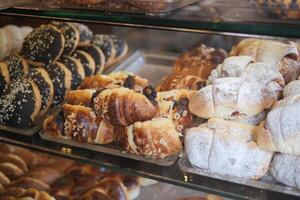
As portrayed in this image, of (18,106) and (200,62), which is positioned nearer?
(18,106)

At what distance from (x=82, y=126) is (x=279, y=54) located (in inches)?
21.3

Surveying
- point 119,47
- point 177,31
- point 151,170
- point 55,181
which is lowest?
point 55,181

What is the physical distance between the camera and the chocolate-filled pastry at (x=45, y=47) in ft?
4.94

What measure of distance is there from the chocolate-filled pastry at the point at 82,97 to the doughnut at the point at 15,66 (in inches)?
11.3

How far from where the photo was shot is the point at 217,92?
0.98m

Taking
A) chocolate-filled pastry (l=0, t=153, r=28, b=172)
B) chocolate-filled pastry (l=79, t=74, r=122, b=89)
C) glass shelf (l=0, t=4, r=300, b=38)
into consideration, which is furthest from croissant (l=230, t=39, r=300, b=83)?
chocolate-filled pastry (l=0, t=153, r=28, b=172)

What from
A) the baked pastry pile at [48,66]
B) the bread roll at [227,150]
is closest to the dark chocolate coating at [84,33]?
the baked pastry pile at [48,66]

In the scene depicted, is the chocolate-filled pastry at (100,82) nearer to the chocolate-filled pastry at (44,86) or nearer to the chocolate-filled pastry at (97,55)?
the chocolate-filled pastry at (44,86)

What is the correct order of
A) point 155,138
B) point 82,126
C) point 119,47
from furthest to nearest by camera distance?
1. point 119,47
2. point 82,126
3. point 155,138

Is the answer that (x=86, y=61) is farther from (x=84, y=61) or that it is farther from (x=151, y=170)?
(x=151, y=170)

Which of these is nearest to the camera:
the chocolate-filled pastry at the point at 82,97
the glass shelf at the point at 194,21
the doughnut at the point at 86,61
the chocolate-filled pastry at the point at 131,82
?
the glass shelf at the point at 194,21

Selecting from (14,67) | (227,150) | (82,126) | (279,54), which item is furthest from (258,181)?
(14,67)

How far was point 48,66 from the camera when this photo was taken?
1.43 m

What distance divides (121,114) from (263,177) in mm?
368
